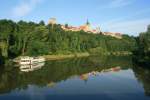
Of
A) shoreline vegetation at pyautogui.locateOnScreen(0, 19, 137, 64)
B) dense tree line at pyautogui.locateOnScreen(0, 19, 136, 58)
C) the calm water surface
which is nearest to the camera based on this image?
the calm water surface

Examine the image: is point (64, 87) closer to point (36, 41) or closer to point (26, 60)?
point (26, 60)

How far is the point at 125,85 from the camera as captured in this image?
43562 millimetres

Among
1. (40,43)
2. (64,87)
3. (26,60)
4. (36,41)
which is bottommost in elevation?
(64,87)

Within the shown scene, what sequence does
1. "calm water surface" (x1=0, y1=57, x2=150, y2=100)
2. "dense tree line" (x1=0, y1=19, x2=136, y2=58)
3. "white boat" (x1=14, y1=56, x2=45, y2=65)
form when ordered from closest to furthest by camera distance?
"calm water surface" (x1=0, y1=57, x2=150, y2=100), "white boat" (x1=14, y1=56, x2=45, y2=65), "dense tree line" (x1=0, y1=19, x2=136, y2=58)

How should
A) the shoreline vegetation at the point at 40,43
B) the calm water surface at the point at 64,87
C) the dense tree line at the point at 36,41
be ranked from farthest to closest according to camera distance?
1. the shoreline vegetation at the point at 40,43
2. the dense tree line at the point at 36,41
3. the calm water surface at the point at 64,87

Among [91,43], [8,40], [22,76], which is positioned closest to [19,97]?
[22,76]

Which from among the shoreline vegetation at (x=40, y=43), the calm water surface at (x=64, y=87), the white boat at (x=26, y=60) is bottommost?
the calm water surface at (x=64, y=87)

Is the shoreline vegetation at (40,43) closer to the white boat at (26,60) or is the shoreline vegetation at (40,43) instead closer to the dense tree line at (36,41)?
the dense tree line at (36,41)

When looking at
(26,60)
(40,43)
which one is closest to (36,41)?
(40,43)

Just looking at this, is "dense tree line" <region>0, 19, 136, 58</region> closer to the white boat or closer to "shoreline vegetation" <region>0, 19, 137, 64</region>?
"shoreline vegetation" <region>0, 19, 137, 64</region>

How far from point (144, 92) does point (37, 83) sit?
55.5 feet

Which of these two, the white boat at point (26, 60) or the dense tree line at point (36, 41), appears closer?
the white boat at point (26, 60)

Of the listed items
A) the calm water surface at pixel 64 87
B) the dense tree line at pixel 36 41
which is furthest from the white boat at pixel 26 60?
the calm water surface at pixel 64 87

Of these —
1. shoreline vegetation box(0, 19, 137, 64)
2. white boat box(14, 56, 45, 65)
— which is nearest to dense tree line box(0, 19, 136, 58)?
shoreline vegetation box(0, 19, 137, 64)
